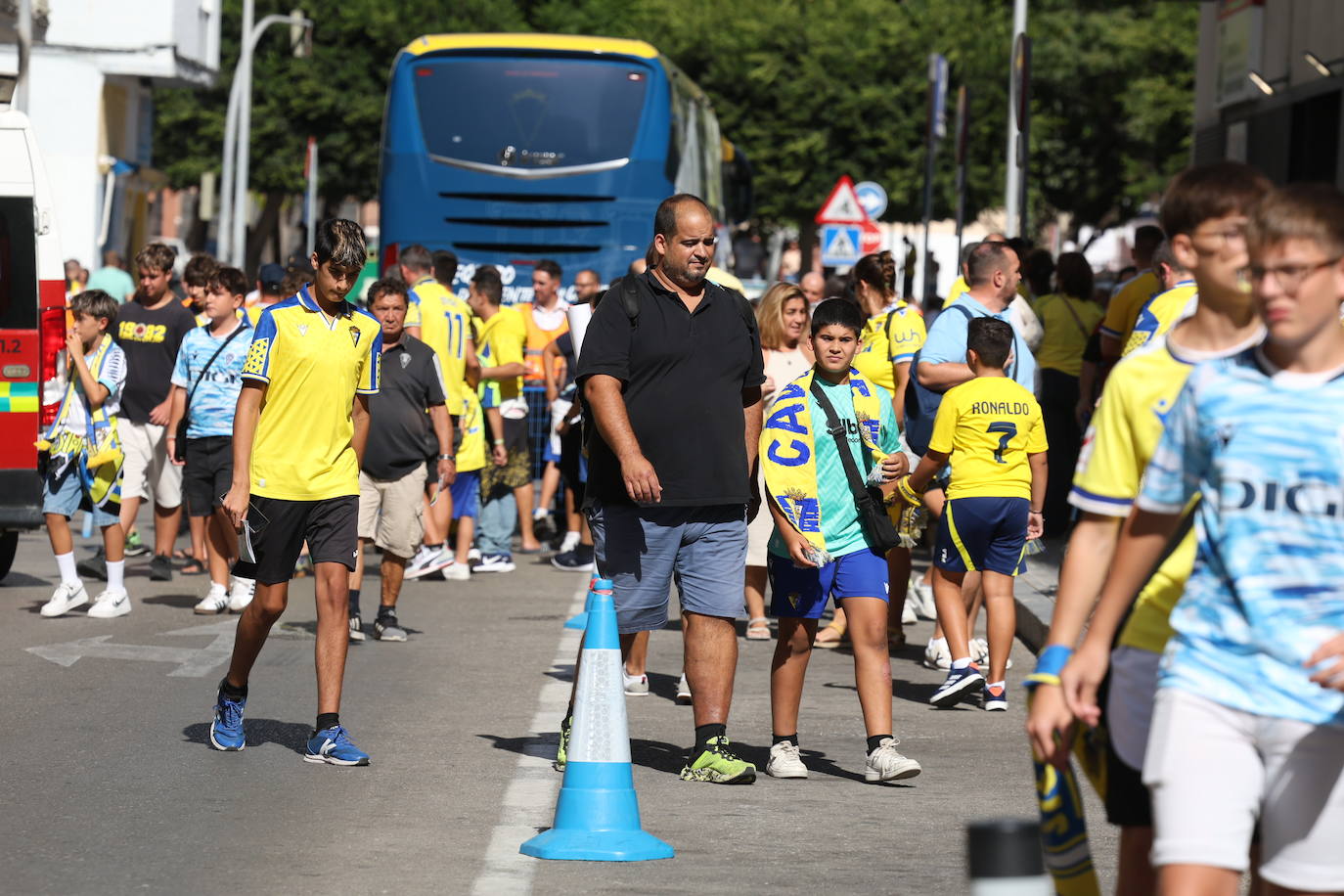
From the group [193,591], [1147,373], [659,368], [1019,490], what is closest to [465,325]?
[193,591]

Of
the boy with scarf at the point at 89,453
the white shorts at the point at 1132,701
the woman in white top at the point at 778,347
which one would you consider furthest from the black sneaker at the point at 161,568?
the white shorts at the point at 1132,701

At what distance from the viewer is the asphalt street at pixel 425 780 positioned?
6227 millimetres

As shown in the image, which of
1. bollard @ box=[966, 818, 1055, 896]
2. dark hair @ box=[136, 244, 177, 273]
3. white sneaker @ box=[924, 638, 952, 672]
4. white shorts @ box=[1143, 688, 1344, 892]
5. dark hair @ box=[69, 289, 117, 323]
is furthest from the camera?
dark hair @ box=[136, 244, 177, 273]

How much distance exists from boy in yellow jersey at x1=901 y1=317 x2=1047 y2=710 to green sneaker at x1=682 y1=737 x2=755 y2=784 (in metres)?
2.03

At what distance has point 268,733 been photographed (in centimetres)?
849

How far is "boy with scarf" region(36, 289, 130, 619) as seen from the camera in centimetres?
1203

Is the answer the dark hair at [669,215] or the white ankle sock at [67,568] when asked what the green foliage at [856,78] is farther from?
the dark hair at [669,215]

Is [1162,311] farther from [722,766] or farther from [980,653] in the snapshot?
[980,653]

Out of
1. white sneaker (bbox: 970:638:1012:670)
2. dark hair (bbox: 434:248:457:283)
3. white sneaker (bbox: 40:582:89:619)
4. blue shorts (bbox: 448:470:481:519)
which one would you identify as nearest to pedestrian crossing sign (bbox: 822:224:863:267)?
dark hair (bbox: 434:248:457:283)

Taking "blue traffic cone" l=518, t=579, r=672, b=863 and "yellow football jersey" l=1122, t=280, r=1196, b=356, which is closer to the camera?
"blue traffic cone" l=518, t=579, r=672, b=863

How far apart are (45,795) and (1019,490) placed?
4.27 meters

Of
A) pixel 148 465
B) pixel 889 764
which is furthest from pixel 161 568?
pixel 889 764

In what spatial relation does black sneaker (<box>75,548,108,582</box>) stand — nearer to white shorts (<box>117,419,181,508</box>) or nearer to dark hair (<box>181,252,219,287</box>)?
white shorts (<box>117,419,181,508</box>)

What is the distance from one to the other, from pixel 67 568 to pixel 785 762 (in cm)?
567
